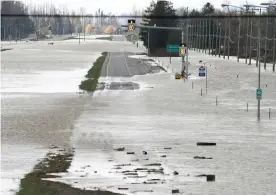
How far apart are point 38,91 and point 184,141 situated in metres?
41.0

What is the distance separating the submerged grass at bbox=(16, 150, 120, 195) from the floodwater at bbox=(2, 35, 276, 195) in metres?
0.82

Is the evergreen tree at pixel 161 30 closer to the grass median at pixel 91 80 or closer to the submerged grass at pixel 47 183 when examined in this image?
the grass median at pixel 91 80

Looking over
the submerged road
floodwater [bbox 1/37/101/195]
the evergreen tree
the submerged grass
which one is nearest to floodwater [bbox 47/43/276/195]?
the submerged grass

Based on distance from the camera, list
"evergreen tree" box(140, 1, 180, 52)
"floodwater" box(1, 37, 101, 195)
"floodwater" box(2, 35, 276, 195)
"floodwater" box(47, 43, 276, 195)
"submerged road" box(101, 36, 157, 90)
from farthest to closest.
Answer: "evergreen tree" box(140, 1, 180, 52), "submerged road" box(101, 36, 157, 90), "floodwater" box(1, 37, 101, 195), "floodwater" box(2, 35, 276, 195), "floodwater" box(47, 43, 276, 195)

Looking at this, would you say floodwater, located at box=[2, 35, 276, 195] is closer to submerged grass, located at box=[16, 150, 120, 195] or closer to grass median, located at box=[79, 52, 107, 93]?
submerged grass, located at box=[16, 150, 120, 195]

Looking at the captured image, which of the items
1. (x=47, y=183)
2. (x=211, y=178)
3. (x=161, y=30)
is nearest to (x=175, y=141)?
(x=211, y=178)

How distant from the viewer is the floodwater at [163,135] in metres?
35.2

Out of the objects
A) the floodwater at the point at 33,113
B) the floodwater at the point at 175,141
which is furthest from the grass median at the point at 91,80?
the floodwater at the point at 175,141

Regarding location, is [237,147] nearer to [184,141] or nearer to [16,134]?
[184,141]

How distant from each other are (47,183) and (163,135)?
1772 cm

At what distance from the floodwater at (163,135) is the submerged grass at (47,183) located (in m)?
0.82

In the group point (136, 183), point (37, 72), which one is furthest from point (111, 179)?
point (37, 72)

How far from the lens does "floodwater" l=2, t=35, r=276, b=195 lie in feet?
116

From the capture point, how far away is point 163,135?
51000 millimetres
